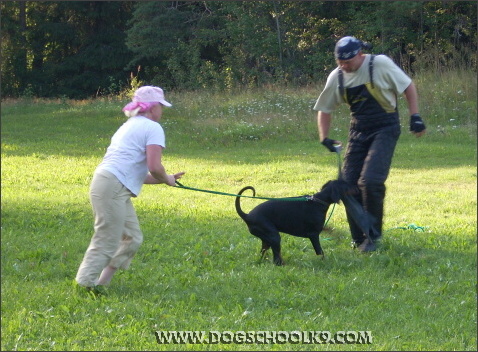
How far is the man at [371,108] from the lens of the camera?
645 cm

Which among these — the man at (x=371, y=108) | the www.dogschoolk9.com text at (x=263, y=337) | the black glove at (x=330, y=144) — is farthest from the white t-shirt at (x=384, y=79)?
the www.dogschoolk9.com text at (x=263, y=337)

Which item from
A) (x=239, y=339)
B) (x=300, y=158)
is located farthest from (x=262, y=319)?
(x=300, y=158)

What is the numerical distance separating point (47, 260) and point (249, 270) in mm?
2024

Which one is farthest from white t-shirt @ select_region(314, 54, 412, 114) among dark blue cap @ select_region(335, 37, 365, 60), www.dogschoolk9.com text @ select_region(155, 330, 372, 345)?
www.dogschoolk9.com text @ select_region(155, 330, 372, 345)

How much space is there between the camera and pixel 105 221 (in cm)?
534

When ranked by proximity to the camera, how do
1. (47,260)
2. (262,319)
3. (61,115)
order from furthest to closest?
(61,115) → (47,260) → (262,319)

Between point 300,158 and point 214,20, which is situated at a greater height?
point 214,20

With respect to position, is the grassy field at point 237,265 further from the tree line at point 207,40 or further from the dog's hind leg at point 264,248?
the tree line at point 207,40

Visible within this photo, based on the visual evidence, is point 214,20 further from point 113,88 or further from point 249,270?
point 249,270

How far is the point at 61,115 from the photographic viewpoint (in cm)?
2380

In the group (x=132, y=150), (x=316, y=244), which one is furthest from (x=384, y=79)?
(x=132, y=150)

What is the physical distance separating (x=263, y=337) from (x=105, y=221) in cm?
156

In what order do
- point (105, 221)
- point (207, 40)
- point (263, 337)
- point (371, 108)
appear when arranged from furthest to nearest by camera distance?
point (207, 40) → point (371, 108) → point (105, 221) → point (263, 337)

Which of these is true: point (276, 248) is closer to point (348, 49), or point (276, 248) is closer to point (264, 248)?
point (264, 248)
